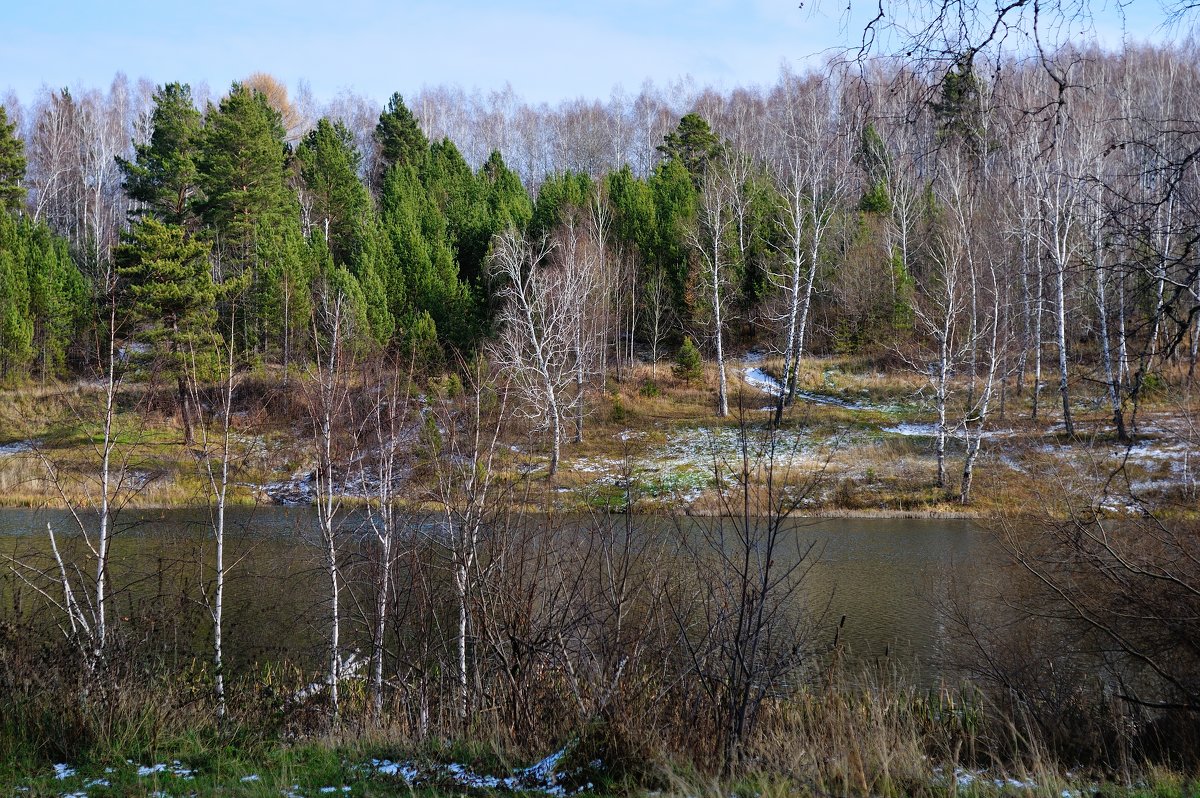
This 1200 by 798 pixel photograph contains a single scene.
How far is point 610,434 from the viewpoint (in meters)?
29.3

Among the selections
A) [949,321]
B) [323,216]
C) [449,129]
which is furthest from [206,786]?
[449,129]

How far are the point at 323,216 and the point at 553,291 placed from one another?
1924cm

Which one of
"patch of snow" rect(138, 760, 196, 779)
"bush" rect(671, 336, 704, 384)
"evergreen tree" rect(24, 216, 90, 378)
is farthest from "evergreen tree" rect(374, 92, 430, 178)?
"patch of snow" rect(138, 760, 196, 779)

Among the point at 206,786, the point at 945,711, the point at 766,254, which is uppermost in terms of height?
the point at 766,254

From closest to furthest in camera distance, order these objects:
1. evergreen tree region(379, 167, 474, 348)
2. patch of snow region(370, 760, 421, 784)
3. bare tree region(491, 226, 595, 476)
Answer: patch of snow region(370, 760, 421, 784), bare tree region(491, 226, 595, 476), evergreen tree region(379, 167, 474, 348)

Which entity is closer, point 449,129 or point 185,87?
point 185,87

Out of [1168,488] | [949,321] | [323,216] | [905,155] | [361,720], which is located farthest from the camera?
[323,216]

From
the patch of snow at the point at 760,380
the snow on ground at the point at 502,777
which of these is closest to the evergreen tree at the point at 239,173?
the patch of snow at the point at 760,380

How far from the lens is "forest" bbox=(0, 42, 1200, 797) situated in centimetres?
455

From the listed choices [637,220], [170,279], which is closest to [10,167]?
[170,279]

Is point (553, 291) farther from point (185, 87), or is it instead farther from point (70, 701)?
point (185, 87)

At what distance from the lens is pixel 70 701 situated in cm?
528

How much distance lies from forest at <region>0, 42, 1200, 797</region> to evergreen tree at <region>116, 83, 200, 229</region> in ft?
0.77

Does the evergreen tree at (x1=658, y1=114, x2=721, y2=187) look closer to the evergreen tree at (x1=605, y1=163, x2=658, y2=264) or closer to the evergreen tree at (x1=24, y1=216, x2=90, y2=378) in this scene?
the evergreen tree at (x1=605, y1=163, x2=658, y2=264)
